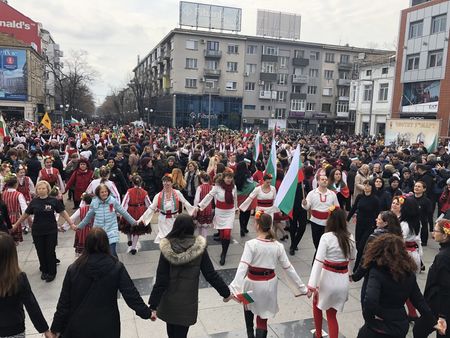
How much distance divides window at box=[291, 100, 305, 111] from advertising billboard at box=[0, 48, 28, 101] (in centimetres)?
3813

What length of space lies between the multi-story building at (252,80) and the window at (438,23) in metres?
17.9

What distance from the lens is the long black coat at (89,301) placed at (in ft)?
10.6

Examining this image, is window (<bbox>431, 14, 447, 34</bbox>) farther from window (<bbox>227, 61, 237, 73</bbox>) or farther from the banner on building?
window (<bbox>227, 61, 237, 73</bbox>)

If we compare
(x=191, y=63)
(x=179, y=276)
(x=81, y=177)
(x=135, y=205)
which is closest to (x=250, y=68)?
(x=191, y=63)

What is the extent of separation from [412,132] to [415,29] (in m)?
20.8

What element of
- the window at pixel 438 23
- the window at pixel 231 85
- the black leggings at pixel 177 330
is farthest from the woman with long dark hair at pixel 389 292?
the window at pixel 231 85

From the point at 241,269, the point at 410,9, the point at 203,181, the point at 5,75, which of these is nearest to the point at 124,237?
the point at 203,181

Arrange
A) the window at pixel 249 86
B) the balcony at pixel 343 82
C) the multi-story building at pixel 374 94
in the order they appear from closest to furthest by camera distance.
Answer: the multi-story building at pixel 374 94, the window at pixel 249 86, the balcony at pixel 343 82

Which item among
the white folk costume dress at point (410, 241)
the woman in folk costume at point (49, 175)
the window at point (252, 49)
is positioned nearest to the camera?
the white folk costume dress at point (410, 241)

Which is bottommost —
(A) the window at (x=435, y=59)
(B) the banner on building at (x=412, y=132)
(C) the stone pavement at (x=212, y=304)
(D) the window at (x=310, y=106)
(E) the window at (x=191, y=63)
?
(C) the stone pavement at (x=212, y=304)

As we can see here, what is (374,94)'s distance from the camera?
44.5 metres

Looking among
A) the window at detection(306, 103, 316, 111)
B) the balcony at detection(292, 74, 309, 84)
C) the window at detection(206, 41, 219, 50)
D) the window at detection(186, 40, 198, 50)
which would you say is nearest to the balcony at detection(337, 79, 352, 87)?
the window at detection(306, 103, 316, 111)

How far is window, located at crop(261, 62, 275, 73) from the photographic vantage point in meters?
57.1

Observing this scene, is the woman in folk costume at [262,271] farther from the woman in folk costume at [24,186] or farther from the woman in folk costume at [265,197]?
the woman in folk costume at [24,186]
